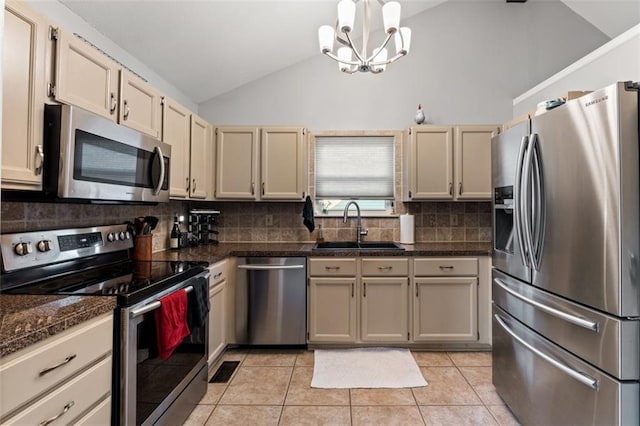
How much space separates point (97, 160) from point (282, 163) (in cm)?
182

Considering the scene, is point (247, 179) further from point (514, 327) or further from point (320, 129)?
point (514, 327)

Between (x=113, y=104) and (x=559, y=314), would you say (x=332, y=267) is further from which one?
(x=113, y=104)

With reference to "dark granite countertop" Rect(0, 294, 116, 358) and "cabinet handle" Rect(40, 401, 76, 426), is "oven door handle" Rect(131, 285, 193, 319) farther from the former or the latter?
"cabinet handle" Rect(40, 401, 76, 426)

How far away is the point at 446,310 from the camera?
2939 mm

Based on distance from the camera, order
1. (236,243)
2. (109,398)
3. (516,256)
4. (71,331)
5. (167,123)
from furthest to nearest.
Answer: (236,243)
(167,123)
(516,256)
(109,398)
(71,331)

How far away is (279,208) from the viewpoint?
3.61 meters

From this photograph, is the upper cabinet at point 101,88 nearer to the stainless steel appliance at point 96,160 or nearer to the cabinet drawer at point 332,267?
the stainless steel appliance at point 96,160

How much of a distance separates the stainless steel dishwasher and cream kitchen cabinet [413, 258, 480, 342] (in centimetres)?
102

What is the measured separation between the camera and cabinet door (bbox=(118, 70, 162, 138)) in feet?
6.31

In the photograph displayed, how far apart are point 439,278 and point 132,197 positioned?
243cm


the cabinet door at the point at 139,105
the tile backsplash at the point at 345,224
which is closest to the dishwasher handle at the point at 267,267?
the tile backsplash at the point at 345,224

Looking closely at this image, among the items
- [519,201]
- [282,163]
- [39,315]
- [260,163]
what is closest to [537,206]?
[519,201]

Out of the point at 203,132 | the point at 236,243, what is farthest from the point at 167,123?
the point at 236,243

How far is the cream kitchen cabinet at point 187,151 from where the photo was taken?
2.50 m
